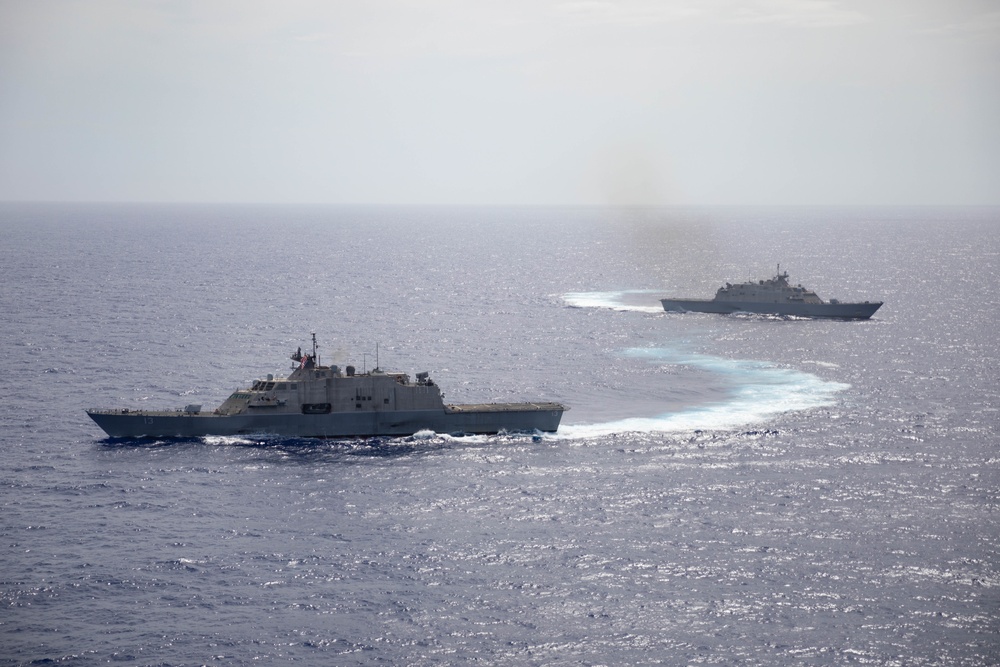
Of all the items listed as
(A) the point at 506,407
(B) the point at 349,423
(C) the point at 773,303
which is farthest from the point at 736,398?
(C) the point at 773,303

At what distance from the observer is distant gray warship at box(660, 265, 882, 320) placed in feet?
549

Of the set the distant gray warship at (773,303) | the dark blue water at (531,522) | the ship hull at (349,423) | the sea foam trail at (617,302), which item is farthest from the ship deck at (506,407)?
the distant gray warship at (773,303)

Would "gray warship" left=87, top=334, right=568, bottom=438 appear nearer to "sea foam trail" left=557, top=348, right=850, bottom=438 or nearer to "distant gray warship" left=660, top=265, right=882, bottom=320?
"sea foam trail" left=557, top=348, right=850, bottom=438

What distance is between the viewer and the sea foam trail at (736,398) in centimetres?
9419

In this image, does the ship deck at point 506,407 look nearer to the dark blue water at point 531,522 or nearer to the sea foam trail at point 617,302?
the dark blue water at point 531,522

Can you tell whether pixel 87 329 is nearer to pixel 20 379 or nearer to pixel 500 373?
pixel 20 379

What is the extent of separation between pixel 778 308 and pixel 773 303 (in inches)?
46.2

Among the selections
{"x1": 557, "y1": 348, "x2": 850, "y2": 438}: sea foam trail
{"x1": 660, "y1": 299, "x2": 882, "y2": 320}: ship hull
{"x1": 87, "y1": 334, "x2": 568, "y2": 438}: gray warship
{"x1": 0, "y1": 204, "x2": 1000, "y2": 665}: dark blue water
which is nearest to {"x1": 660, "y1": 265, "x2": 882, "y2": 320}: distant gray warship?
{"x1": 660, "y1": 299, "x2": 882, "y2": 320}: ship hull

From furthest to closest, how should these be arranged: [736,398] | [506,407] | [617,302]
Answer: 1. [617,302]
2. [736,398]
3. [506,407]

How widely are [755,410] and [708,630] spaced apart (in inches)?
1954

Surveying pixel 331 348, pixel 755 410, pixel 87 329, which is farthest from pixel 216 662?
pixel 87 329

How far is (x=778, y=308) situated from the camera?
171000 millimetres

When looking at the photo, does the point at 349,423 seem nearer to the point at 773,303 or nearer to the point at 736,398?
the point at 736,398

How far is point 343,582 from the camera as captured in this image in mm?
59812
